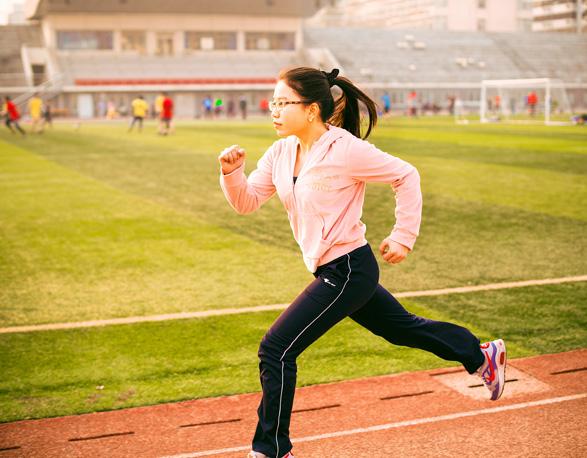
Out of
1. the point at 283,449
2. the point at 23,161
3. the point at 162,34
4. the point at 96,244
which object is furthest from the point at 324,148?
the point at 162,34

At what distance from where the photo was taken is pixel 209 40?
249 ft

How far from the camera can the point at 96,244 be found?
10.4 metres

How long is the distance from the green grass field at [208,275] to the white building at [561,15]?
119 meters

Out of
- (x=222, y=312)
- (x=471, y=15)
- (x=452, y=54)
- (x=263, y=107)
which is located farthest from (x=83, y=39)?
(x=222, y=312)

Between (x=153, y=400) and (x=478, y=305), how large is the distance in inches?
129

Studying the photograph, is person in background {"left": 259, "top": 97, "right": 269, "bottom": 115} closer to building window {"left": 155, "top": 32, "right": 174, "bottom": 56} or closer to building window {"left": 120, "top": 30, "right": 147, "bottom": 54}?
building window {"left": 155, "top": 32, "right": 174, "bottom": 56}

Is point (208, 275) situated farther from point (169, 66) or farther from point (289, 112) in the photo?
point (169, 66)

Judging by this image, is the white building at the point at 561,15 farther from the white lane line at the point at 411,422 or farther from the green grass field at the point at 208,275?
the white lane line at the point at 411,422

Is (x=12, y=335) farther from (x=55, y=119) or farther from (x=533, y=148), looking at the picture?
(x=55, y=119)

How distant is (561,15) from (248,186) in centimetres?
13808

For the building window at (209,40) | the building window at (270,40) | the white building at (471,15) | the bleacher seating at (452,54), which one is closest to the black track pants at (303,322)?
the bleacher seating at (452,54)

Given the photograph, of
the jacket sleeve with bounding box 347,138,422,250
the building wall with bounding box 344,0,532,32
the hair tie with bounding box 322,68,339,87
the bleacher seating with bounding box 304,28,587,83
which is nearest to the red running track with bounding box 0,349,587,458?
the jacket sleeve with bounding box 347,138,422,250

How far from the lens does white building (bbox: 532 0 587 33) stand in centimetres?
12582

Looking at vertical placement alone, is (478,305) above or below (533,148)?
above
